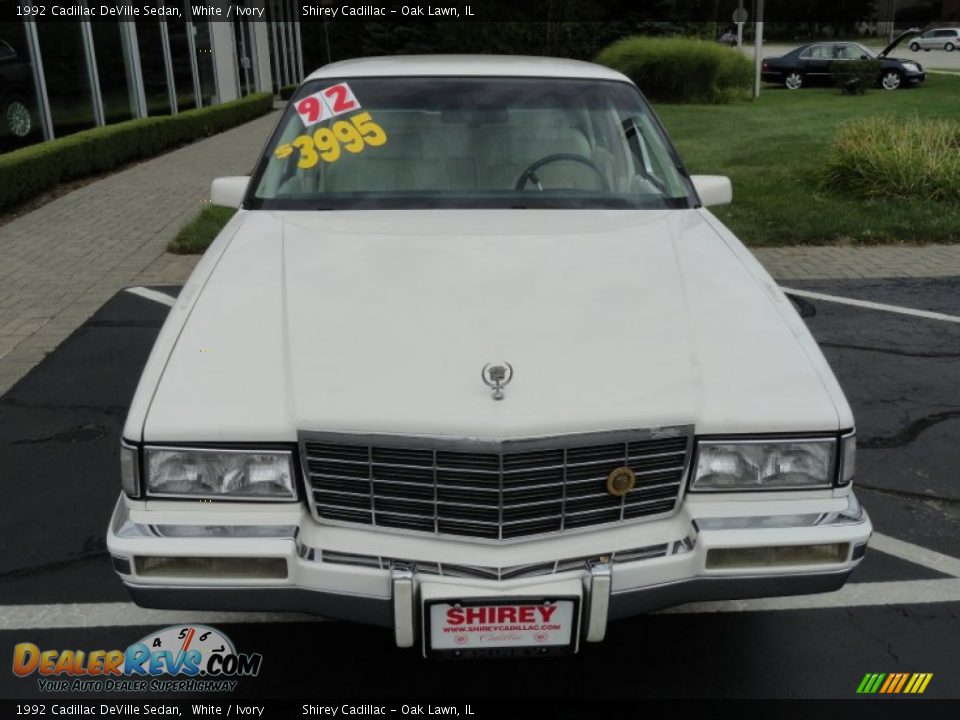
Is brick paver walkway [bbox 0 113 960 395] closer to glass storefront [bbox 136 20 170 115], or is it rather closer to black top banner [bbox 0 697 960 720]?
black top banner [bbox 0 697 960 720]

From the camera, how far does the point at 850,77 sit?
22.4 metres

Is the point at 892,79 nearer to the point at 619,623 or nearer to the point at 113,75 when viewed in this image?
the point at 113,75

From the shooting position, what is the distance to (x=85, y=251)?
26.3ft

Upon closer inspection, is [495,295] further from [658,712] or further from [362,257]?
[658,712]

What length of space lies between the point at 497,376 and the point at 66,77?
13387 millimetres

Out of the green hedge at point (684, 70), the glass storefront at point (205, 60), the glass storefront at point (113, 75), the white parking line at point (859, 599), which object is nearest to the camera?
the white parking line at point (859, 599)

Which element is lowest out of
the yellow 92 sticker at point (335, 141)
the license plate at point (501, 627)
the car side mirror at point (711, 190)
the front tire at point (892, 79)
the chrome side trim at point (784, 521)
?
the license plate at point (501, 627)

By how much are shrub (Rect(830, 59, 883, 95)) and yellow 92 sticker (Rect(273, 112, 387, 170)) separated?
22.0 meters

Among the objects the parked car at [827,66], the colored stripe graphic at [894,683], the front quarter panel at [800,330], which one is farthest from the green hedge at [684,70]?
the colored stripe graphic at [894,683]

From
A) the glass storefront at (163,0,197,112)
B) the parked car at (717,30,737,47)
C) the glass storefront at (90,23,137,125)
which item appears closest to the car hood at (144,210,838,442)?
the glass storefront at (90,23,137,125)

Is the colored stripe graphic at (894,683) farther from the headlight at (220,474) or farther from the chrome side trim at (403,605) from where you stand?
the headlight at (220,474)

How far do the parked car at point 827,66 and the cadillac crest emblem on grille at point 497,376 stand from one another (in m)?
23.9

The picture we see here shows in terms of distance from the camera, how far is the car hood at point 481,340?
85.6 inches

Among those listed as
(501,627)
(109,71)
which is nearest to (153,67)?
(109,71)
